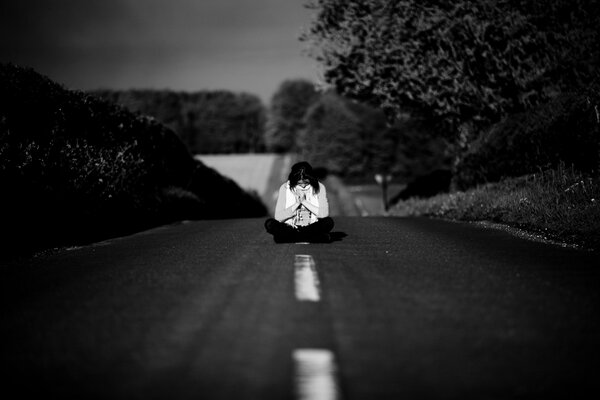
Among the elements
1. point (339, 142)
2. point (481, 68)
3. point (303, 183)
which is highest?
point (339, 142)

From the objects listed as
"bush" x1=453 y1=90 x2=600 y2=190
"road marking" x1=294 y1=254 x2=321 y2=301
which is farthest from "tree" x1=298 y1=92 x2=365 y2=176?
"road marking" x1=294 y1=254 x2=321 y2=301

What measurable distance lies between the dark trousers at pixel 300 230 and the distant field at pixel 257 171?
49780 mm

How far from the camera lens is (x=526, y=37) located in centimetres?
1855

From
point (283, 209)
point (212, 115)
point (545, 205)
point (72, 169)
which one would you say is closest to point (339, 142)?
point (212, 115)

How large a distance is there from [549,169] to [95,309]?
507 inches

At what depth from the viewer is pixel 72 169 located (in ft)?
39.8

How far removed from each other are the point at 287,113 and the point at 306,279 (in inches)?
4928

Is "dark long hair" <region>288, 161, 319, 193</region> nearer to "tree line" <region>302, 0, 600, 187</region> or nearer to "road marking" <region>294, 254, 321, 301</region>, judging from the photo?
"road marking" <region>294, 254, 321, 301</region>

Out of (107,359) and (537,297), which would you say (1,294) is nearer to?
(107,359)

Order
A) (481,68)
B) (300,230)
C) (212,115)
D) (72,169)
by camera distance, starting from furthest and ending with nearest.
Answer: (212,115), (481,68), (72,169), (300,230)

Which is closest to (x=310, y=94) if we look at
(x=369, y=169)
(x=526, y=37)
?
(x=369, y=169)

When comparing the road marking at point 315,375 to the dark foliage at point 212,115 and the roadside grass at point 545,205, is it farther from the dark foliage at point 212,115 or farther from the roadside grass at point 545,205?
the dark foliage at point 212,115

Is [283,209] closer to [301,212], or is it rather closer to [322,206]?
[301,212]

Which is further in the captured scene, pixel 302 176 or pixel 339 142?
pixel 339 142
